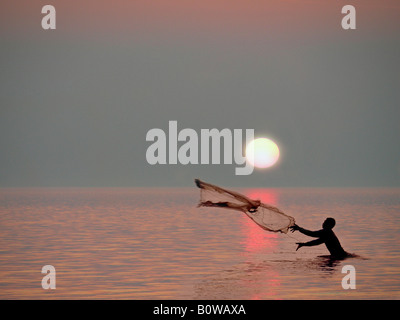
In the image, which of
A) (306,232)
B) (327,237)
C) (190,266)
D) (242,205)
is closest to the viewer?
(242,205)

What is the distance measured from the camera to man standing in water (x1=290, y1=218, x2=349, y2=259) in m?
27.4

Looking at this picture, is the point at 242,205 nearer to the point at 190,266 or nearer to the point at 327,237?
the point at 327,237

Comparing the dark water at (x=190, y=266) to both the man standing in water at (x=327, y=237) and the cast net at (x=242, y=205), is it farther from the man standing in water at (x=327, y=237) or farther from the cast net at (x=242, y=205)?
the cast net at (x=242, y=205)

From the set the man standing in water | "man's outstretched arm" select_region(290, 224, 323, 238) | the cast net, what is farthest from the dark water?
the cast net

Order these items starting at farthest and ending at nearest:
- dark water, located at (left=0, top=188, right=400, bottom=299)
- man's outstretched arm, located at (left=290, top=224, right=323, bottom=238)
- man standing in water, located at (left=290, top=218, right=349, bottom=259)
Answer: man standing in water, located at (left=290, top=218, right=349, bottom=259) < man's outstretched arm, located at (left=290, top=224, right=323, bottom=238) < dark water, located at (left=0, top=188, right=400, bottom=299)

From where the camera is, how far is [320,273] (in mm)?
26172

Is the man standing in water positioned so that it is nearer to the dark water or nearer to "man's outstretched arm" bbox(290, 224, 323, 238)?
"man's outstretched arm" bbox(290, 224, 323, 238)

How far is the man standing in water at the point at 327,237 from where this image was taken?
2739 centimetres

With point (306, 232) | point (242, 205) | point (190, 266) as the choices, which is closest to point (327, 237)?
point (306, 232)

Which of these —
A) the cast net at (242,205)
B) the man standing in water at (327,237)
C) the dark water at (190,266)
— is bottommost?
the dark water at (190,266)

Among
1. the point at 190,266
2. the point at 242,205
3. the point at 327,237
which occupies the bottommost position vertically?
the point at 190,266

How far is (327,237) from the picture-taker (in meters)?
28.3

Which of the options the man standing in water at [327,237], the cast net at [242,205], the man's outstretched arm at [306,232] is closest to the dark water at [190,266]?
the man standing in water at [327,237]

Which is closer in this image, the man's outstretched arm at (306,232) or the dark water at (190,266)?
the dark water at (190,266)
